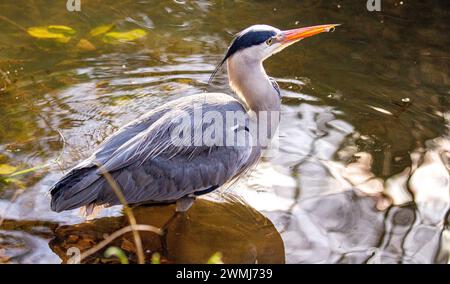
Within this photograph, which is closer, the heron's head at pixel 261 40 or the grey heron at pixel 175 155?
the grey heron at pixel 175 155

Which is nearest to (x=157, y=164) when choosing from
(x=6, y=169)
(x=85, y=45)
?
(x=6, y=169)

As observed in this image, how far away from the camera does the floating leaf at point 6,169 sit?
4.45 meters

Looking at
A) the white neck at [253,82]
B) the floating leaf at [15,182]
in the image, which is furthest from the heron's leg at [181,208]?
the floating leaf at [15,182]

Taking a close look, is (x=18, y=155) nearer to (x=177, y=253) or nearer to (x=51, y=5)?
(x=177, y=253)

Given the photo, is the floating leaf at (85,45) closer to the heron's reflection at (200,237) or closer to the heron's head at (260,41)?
the heron's head at (260,41)

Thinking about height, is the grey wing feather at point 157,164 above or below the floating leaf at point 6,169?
above

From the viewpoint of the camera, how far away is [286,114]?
17.3 ft

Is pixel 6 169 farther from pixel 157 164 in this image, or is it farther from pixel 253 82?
pixel 253 82

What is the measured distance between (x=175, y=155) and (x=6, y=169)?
47.9 inches

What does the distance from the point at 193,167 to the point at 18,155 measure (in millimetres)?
1353

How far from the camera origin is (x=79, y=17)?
679 centimetres

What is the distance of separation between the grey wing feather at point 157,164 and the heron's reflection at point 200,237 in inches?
8.8

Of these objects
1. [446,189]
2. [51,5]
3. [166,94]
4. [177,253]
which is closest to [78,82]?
[166,94]

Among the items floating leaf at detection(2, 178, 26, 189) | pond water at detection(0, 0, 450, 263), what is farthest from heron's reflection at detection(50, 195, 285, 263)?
floating leaf at detection(2, 178, 26, 189)
